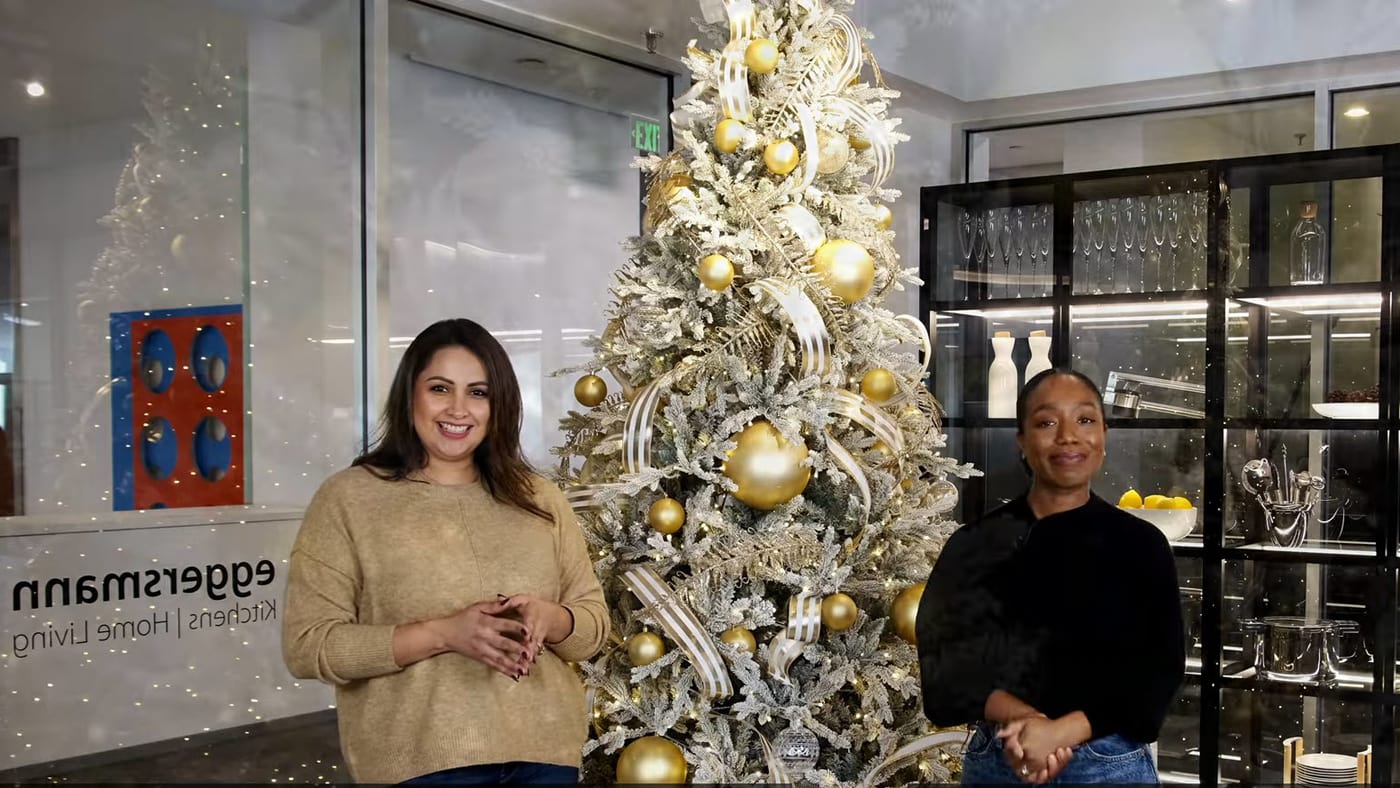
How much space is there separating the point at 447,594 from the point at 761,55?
1.24m

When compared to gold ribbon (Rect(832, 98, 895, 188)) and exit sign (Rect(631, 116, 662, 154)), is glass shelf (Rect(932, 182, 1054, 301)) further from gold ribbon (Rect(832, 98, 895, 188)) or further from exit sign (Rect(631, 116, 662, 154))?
exit sign (Rect(631, 116, 662, 154))

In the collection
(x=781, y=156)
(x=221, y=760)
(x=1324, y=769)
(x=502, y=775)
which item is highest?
(x=781, y=156)

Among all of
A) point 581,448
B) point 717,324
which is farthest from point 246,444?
point 717,324

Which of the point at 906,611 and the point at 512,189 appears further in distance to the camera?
the point at 512,189


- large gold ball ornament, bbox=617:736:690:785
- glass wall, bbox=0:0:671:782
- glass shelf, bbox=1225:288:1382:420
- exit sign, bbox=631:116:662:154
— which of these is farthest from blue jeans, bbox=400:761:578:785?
exit sign, bbox=631:116:662:154

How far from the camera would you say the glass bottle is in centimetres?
238

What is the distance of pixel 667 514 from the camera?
93.4 inches

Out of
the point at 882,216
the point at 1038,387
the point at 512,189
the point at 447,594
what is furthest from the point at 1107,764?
the point at 512,189

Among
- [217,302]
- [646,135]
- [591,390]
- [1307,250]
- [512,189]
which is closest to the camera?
[1307,250]

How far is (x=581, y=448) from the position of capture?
8.73 ft

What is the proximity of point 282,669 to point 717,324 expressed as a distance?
1512mm

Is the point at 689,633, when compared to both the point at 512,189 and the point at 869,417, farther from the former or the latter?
the point at 512,189

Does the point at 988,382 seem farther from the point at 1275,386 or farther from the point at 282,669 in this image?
the point at 282,669

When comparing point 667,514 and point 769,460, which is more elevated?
point 769,460
